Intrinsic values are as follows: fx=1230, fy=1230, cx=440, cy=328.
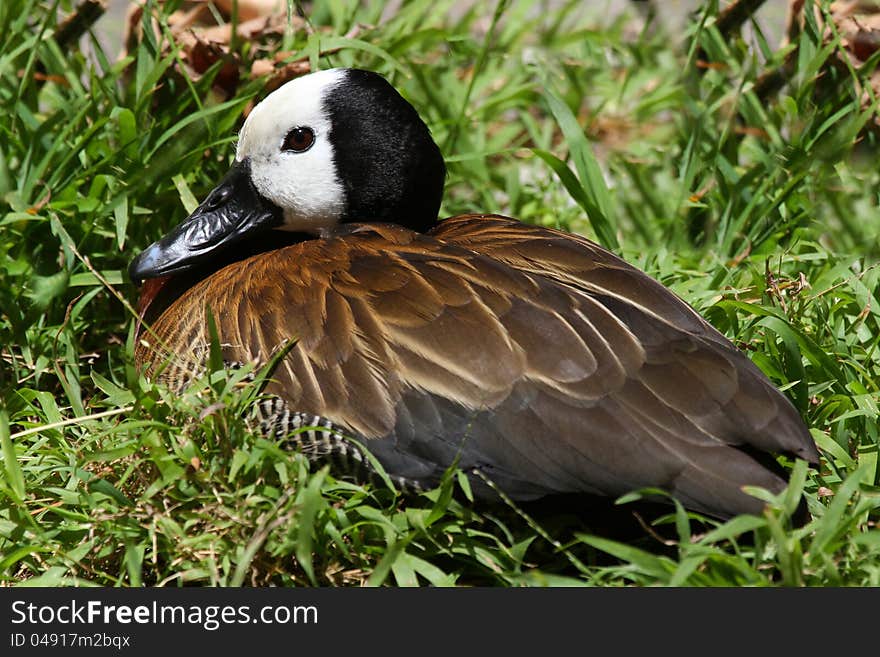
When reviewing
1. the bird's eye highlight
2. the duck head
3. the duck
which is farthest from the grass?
the bird's eye highlight

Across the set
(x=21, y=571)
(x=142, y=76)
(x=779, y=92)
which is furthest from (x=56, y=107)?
(x=779, y=92)

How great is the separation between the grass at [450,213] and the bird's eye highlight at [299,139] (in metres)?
0.46

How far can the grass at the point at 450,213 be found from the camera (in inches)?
98.7

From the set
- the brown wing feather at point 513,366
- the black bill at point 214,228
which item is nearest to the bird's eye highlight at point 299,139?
the black bill at point 214,228

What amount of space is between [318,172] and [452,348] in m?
0.85

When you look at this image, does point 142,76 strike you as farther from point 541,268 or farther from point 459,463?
point 459,463

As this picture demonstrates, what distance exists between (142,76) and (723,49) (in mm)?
2097

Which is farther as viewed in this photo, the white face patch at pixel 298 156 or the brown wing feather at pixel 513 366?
the white face patch at pixel 298 156

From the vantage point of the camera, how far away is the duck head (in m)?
3.25

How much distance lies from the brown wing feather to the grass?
0.11m

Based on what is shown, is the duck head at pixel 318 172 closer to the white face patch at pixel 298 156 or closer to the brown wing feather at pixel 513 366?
the white face patch at pixel 298 156

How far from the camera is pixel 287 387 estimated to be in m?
2.73

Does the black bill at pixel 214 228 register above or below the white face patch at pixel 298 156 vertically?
below

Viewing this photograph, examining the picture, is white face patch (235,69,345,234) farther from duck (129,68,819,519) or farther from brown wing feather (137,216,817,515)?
brown wing feather (137,216,817,515)
